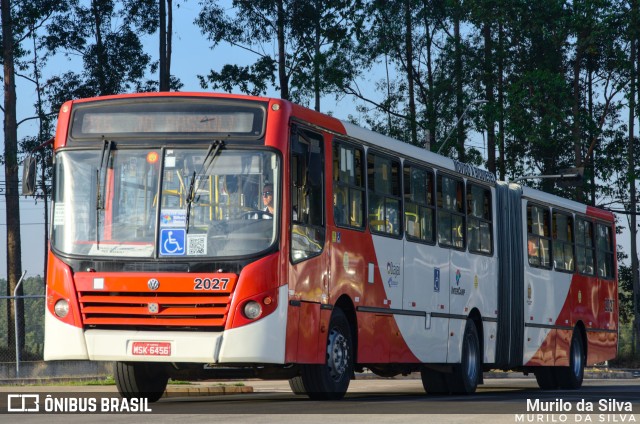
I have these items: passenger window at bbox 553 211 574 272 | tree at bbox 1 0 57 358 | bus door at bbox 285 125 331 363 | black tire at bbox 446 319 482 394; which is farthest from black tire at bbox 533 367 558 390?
tree at bbox 1 0 57 358

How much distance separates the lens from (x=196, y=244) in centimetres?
1516

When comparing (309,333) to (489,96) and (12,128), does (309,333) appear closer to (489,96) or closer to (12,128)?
(12,128)

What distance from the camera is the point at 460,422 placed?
42.4 ft

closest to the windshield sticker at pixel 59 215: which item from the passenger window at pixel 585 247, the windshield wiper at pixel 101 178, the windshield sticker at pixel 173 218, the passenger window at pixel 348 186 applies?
the windshield wiper at pixel 101 178

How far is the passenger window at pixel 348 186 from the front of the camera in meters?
17.0

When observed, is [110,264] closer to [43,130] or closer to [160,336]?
[160,336]

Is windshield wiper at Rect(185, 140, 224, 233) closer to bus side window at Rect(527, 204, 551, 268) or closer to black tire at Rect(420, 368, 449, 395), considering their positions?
black tire at Rect(420, 368, 449, 395)

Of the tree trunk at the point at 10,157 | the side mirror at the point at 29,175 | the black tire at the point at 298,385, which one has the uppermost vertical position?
the tree trunk at the point at 10,157

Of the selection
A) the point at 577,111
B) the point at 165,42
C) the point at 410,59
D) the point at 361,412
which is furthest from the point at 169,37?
the point at 361,412

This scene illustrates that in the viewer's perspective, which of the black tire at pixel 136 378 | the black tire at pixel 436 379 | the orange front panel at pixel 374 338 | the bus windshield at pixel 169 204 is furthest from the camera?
the black tire at pixel 436 379

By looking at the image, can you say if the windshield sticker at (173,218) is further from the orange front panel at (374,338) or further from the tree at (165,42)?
the tree at (165,42)

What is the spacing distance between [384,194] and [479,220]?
4.44m

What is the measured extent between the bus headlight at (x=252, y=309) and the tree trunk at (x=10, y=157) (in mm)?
33781

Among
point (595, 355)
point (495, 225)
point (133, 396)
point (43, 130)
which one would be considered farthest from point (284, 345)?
point (43, 130)
